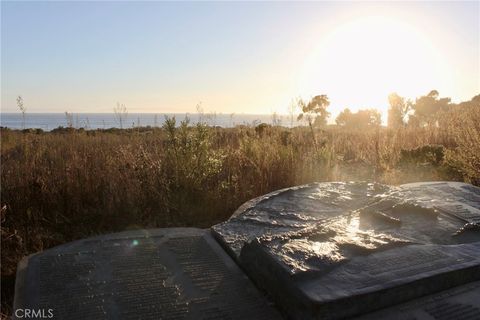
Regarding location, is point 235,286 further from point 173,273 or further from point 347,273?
point 347,273

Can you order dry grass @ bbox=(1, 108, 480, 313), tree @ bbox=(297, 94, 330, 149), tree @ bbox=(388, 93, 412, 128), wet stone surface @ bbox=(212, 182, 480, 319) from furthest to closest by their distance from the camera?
1. tree @ bbox=(388, 93, 412, 128)
2. tree @ bbox=(297, 94, 330, 149)
3. dry grass @ bbox=(1, 108, 480, 313)
4. wet stone surface @ bbox=(212, 182, 480, 319)

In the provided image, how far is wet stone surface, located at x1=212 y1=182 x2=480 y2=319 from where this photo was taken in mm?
2154

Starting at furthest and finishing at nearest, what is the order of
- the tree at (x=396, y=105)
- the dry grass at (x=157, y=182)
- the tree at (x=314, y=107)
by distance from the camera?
the tree at (x=396, y=105)
the tree at (x=314, y=107)
the dry grass at (x=157, y=182)

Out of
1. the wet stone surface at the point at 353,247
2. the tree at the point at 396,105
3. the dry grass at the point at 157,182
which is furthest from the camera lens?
the tree at the point at 396,105

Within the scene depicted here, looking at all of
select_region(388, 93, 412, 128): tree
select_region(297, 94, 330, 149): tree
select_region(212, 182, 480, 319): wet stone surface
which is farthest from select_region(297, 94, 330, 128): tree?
select_region(388, 93, 412, 128): tree

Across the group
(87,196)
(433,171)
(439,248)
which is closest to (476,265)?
(439,248)

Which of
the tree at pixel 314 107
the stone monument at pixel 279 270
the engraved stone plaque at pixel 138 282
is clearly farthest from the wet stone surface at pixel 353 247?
the tree at pixel 314 107

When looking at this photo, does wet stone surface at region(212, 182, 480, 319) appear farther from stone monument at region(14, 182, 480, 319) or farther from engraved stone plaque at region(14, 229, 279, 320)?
engraved stone plaque at region(14, 229, 279, 320)

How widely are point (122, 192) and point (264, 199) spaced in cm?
178

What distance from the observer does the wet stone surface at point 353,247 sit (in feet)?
7.07

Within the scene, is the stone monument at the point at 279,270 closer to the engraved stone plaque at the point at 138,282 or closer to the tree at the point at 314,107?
the engraved stone plaque at the point at 138,282

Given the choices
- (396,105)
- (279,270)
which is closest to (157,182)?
(279,270)

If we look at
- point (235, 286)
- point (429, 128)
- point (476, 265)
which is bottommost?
point (235, 286)

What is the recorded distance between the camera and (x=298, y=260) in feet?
7.88
